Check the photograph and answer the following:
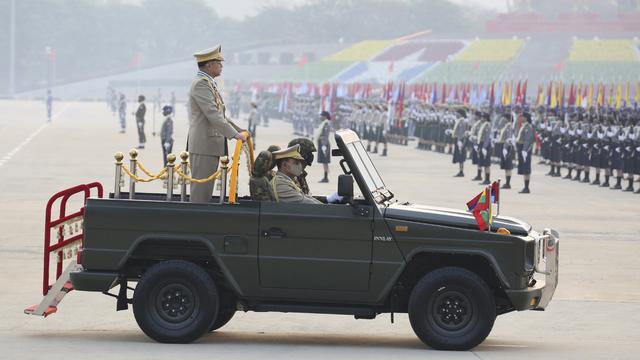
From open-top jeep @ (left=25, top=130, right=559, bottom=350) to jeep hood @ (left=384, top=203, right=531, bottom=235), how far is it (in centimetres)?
1

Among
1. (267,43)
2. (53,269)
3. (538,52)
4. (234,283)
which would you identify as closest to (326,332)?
(234,283)

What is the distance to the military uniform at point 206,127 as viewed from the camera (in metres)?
11.4

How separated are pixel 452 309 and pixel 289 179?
155 cm

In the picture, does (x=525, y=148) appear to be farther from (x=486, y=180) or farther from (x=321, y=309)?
(x=321, y=309)

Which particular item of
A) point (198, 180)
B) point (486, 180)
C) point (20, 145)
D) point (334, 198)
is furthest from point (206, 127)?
point (20, 145)

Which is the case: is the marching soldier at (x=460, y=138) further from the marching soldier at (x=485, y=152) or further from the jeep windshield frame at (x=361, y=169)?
the jeep windshield frame at (x=361, y=169)

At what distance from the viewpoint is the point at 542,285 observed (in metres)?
11.0

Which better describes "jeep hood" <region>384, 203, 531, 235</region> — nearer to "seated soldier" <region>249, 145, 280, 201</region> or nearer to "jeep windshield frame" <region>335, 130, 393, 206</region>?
"jeep windshield frame" <region>335, 130, 393, 206</region>

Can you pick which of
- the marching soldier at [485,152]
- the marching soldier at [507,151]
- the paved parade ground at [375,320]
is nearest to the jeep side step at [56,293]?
the paved parade ground at [375,320]

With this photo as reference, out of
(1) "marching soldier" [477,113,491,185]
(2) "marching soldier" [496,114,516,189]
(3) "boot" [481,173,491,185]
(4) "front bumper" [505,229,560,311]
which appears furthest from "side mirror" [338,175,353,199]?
(3) "boot" [481,173,491,185]

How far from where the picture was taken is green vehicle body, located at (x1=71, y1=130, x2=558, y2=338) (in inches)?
420

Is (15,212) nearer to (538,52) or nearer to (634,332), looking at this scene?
(634,332)

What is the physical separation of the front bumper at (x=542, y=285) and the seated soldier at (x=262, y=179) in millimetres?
1884

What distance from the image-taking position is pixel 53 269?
51.6 feet
